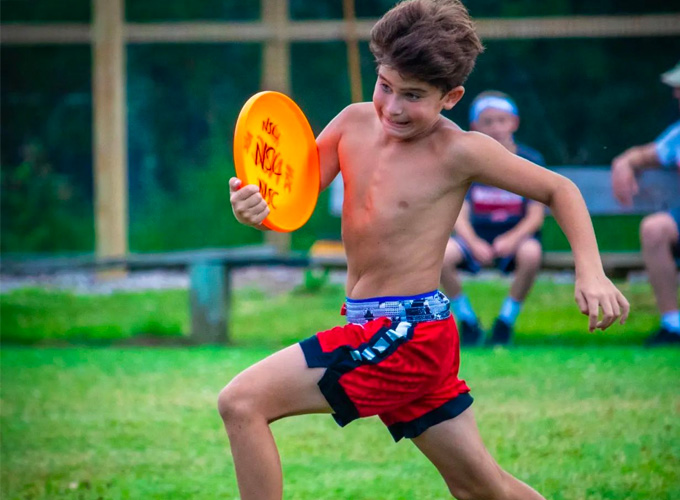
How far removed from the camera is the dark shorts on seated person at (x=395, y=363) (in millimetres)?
2510

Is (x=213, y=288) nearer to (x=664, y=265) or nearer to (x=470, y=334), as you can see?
(x=470, y=334)

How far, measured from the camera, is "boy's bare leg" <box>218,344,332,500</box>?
2.43 metres

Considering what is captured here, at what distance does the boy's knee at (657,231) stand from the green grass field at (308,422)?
64 cm

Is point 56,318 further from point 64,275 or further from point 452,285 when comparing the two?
point 452,285

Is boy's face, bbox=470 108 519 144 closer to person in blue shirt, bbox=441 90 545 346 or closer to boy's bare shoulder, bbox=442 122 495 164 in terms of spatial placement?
person in blue shirt, bbox=441 90 545 346

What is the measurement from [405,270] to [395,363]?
260 mm

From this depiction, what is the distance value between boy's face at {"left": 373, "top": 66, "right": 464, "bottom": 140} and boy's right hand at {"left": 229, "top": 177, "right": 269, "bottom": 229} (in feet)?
1.32

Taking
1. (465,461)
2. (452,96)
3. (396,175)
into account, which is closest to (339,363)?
(465,461)

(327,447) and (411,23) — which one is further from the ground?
(411,23)

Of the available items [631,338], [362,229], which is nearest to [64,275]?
[631,338]

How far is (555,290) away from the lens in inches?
305

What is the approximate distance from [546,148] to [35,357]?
387cm

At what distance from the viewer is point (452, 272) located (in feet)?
19.7

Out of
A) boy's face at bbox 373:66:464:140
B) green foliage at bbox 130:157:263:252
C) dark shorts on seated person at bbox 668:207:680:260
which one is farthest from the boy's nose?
green foliage at bbox 130:157:263:252
